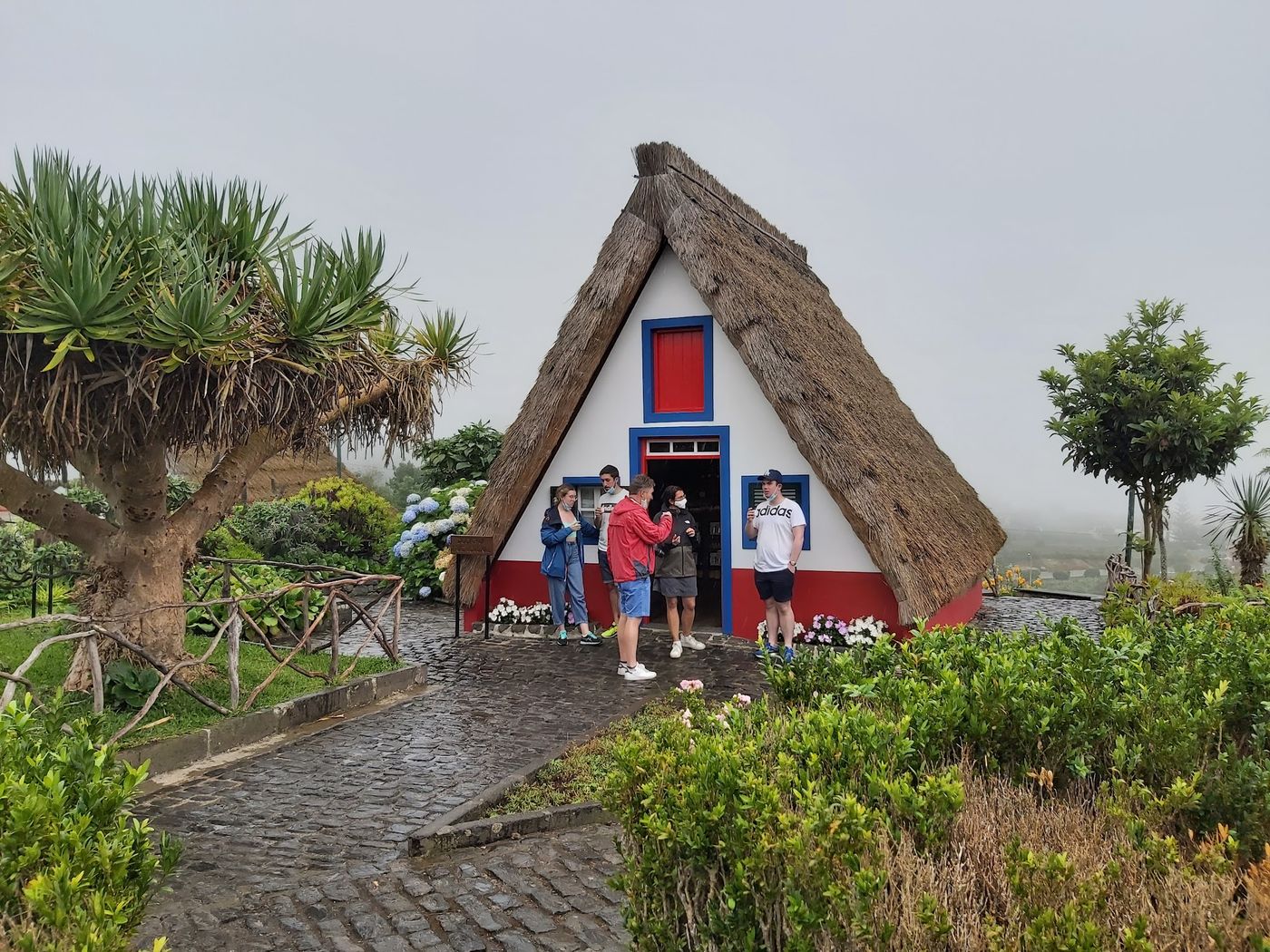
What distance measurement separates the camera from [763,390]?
10.3 m

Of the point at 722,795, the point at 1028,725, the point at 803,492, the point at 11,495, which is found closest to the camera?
the point at 722,795

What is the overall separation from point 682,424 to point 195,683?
5879 millimetres

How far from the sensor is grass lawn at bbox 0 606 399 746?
254 inches

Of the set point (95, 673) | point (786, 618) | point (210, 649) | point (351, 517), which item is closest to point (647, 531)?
point (786, 618)

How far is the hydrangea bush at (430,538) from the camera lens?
15.3 meters

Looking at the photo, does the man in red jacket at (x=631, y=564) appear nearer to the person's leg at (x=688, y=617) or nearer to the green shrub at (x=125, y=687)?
the person's leg at (x=688, y=617)

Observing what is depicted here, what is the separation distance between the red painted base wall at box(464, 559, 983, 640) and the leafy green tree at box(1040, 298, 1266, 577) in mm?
4782

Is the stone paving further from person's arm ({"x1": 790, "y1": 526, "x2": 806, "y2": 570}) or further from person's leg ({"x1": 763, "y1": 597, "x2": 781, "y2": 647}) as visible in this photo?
person's arm ({"x1": 790, "y1": 526, "x2": 806, "y2": 570})

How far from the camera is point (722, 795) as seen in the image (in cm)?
291

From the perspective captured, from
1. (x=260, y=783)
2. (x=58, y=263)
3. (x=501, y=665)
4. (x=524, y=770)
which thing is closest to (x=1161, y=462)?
(x=501, y=665)

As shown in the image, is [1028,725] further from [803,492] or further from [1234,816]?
[803,492]

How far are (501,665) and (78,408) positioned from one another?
188 inches

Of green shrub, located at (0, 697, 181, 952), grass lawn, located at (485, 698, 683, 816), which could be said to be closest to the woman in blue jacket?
grass lawn, located at (485, 698, 683, 816)

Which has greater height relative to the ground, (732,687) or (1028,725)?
(1028,725)
